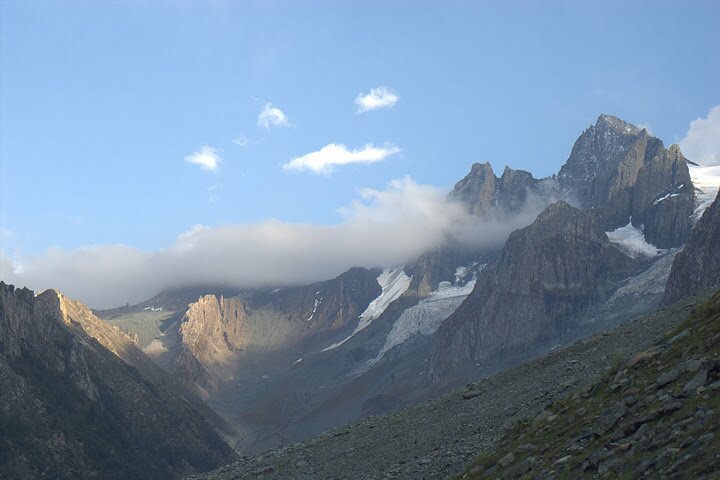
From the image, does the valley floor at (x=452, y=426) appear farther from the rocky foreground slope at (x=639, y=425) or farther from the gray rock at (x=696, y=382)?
the gray rock at (x=696, y=382)

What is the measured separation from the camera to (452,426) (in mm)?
86500

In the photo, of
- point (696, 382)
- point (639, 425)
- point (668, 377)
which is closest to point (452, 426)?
point (668, 377)

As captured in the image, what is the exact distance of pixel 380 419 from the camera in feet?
358

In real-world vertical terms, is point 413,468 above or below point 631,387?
below

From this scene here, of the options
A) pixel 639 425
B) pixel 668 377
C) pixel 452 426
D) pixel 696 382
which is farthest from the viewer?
pixel 452 426

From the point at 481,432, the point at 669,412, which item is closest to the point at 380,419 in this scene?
the point at 481,432

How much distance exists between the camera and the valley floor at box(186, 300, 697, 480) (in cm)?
7419

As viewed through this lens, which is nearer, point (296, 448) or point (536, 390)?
point (536, 390)

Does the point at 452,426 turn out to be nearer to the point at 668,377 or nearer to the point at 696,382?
the point at 668,377

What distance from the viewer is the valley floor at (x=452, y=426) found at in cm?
7419

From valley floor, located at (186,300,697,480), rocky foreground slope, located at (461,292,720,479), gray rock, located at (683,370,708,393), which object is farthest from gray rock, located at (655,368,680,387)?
valley floor, located at (186,300,697,480)

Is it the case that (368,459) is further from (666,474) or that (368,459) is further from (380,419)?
(666,474)

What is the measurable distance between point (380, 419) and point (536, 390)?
84.9ft

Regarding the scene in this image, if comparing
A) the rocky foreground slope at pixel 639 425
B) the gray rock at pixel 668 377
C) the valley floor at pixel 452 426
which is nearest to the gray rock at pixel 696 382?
the rocky foreground slope at pixel 639 425
